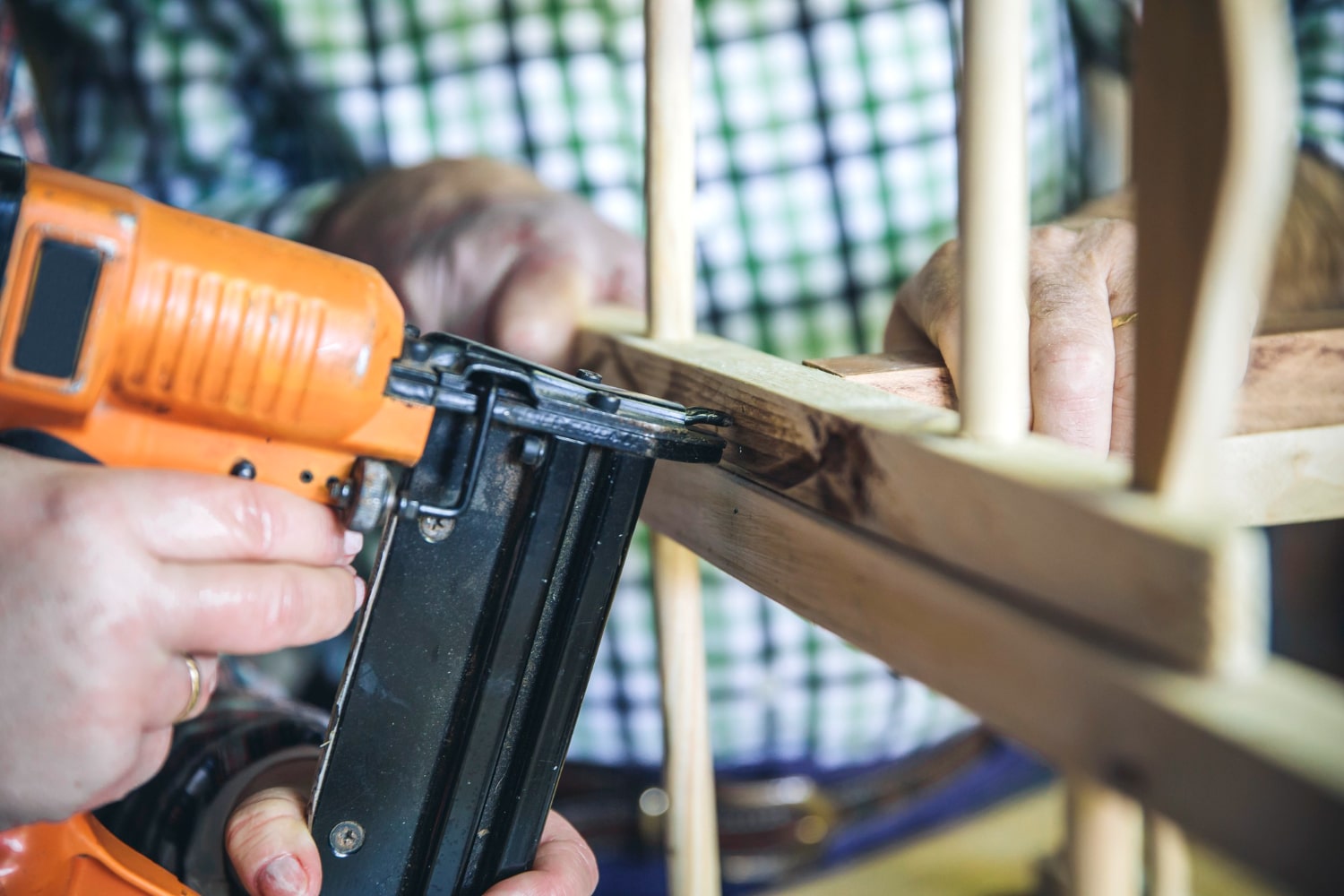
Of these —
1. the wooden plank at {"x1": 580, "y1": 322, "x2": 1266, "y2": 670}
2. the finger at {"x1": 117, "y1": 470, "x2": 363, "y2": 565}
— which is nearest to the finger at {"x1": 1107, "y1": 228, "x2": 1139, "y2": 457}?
the wooden plank at {"x1": 580, "y1": 322, "x2": 1266, "y2": 670}

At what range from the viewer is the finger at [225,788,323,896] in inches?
17.8

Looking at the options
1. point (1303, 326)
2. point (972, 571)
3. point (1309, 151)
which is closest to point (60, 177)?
point (972, 571)

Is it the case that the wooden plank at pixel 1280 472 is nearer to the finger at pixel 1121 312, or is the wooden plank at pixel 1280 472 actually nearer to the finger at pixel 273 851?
the finger at pixel 1121 312

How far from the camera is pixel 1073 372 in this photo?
0.42m

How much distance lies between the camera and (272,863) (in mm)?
454

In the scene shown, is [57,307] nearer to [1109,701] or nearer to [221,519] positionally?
[221,519]

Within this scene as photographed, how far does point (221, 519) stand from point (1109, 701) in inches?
12.8

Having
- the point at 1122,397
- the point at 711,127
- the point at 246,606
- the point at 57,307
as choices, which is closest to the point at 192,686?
the point at 246,606

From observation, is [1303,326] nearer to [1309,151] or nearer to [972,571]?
[972,571]

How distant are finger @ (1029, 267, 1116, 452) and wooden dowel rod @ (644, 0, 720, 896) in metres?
0.18

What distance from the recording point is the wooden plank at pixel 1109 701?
216 mm

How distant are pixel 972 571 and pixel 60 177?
0.36 metres

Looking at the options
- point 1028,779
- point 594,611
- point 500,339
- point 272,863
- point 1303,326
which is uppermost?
point 1303,326

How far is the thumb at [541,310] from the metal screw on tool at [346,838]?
29 cm
